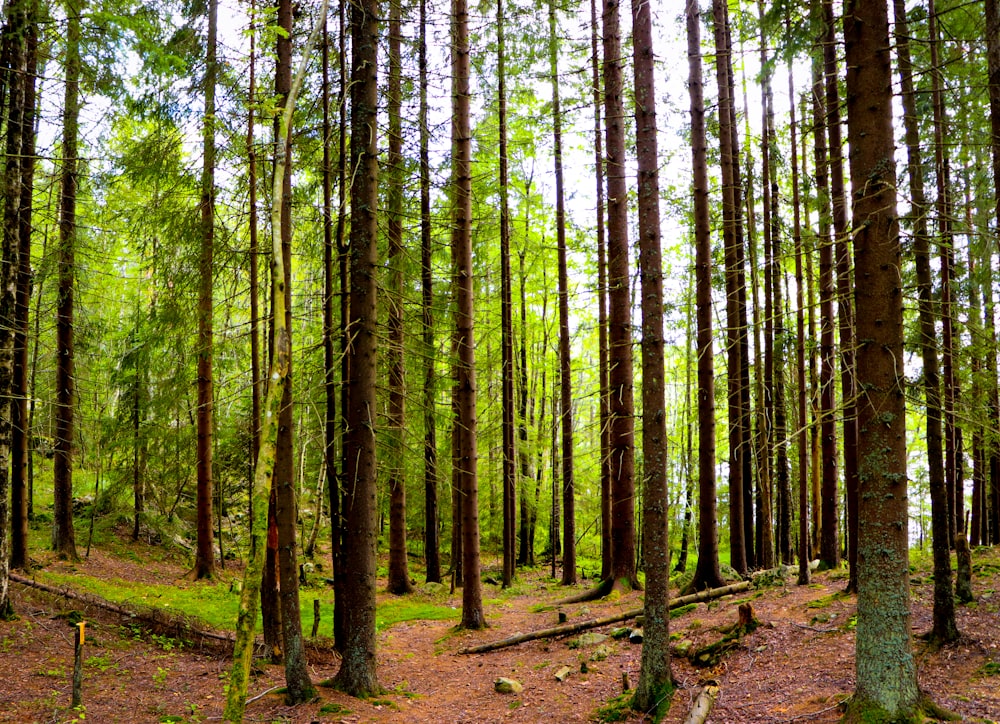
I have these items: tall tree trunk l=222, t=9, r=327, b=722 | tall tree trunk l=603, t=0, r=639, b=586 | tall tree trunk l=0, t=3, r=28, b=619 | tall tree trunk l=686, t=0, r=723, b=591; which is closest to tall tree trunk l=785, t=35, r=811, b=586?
tall tree trunk l=686, t=0, r=723, b=591

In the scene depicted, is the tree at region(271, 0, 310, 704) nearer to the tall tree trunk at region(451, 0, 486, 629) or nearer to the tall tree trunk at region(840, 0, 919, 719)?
the tall tree trunk at region(451, 0, 486, 629)

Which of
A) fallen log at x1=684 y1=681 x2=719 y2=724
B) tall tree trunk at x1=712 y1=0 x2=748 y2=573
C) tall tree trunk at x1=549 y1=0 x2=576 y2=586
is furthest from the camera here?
tall tree trunk at x1=549 y1=0 x2=576 y2=586

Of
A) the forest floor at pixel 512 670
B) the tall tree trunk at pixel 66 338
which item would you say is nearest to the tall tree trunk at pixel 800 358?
the forest floor at pixel 512 670

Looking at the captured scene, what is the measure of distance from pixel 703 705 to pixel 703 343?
6971 millimetres

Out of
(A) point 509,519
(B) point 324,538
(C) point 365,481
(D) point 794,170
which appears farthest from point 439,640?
(B) point 324,538

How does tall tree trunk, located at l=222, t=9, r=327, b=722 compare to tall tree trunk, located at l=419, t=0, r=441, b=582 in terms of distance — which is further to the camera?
tall tree trunk, located at l=419, t=0, r=441, b=582

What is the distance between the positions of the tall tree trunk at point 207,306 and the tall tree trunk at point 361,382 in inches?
72.9

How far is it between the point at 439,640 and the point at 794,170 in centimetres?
1250

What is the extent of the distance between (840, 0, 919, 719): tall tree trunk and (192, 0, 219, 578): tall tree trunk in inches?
215

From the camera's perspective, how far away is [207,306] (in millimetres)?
12320

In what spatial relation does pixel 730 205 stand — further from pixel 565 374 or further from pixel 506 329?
pixel 565 374

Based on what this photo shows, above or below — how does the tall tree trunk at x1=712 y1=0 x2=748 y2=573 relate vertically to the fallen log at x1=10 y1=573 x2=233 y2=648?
above

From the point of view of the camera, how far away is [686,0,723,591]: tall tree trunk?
39.5 feet

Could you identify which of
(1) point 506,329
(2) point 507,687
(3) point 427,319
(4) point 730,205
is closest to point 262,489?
(2) point 507,687
